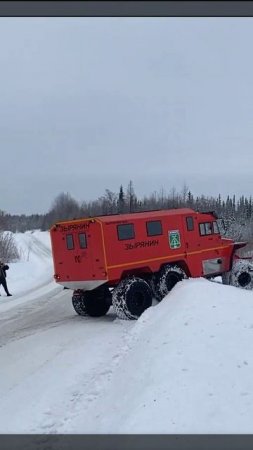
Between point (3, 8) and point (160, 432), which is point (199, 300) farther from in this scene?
point (3, 8)

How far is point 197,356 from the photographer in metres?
6.94

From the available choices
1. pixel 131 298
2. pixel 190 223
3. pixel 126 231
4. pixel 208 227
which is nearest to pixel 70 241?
pixel 126 231

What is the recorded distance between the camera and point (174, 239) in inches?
568

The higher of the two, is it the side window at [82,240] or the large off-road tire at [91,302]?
the side window at [82,240]

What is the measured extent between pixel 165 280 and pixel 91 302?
6.89 ft

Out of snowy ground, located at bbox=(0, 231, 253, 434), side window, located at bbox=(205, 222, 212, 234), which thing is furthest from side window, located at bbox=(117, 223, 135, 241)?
side window, located at bbox=(205, 222, 212, 234)

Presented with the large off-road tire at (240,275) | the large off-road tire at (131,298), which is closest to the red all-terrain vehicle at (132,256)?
the large off-road tire at (131,298)

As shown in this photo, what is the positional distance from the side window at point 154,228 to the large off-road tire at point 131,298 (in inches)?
49.3

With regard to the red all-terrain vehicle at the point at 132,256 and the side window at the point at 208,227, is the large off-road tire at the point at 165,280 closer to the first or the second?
the red all-terrain vehicle at the point at 132,256

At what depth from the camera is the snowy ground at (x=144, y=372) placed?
558 cm

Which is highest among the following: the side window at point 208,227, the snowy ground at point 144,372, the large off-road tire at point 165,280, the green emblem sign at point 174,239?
the side window at point 208,227

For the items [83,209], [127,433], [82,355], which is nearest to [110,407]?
[127,433]

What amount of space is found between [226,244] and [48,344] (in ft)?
24.4

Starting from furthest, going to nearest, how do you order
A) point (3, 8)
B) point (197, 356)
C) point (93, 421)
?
point (197, 356)
point (93, 421)
point (3, 8)
